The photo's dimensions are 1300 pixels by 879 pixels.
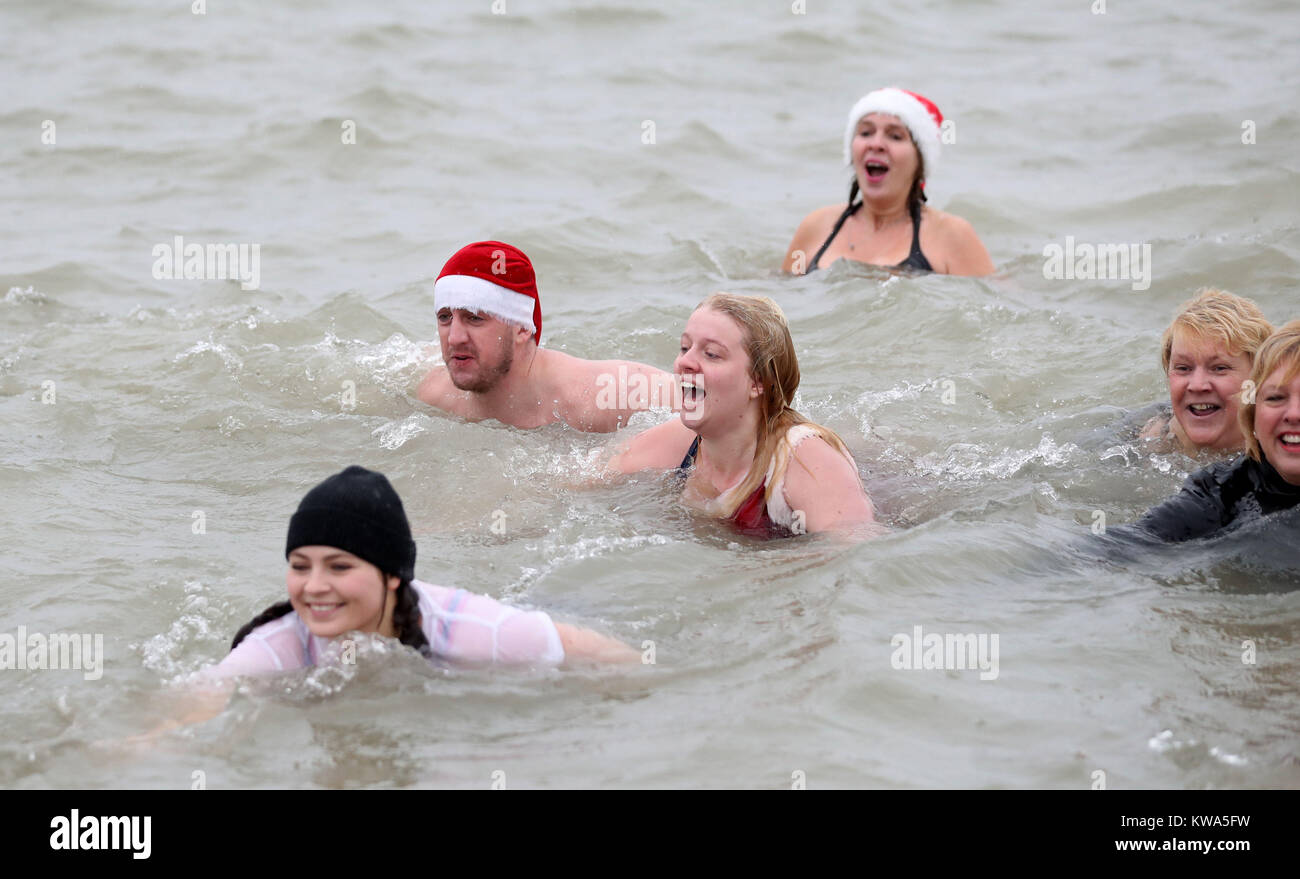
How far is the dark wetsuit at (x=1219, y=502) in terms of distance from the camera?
574 cm

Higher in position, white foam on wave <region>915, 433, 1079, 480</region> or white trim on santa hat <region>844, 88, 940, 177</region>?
white trim on santa hat <region>844, 88, 940, 177</region>

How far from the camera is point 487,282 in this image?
24.5 feet

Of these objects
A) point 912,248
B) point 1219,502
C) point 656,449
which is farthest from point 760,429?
point 912,248

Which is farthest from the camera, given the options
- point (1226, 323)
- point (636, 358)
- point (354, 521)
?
point (636, 358)

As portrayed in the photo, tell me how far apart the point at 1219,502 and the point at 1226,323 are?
0.89 metres

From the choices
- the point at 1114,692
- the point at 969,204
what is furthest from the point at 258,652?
the point at 969,204

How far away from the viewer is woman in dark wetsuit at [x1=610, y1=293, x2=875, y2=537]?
19.7ft

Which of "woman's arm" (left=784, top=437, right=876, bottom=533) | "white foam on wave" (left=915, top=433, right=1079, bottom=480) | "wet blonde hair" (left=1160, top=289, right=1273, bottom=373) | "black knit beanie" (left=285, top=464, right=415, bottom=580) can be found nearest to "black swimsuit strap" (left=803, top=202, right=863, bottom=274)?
"white foam on wave" (left=915, top=433, right=1079, bottom=480)

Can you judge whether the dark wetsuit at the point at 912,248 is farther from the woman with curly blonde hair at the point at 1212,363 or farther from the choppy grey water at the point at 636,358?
the woman with curly blonde hair at the point at 1212,363

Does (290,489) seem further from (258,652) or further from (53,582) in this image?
(258,652)

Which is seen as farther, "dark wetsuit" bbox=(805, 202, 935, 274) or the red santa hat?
"dark wetsuit" bbox=(805, 202, 935, 274)

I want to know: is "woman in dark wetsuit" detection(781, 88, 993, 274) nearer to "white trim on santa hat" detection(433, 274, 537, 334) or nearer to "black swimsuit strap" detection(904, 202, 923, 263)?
"black swimsuit strap" detection(904, 202, 923, 263)

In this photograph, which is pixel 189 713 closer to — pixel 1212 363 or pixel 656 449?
pixel 656 449

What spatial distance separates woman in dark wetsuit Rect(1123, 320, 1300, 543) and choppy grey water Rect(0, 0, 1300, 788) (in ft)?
0.52
